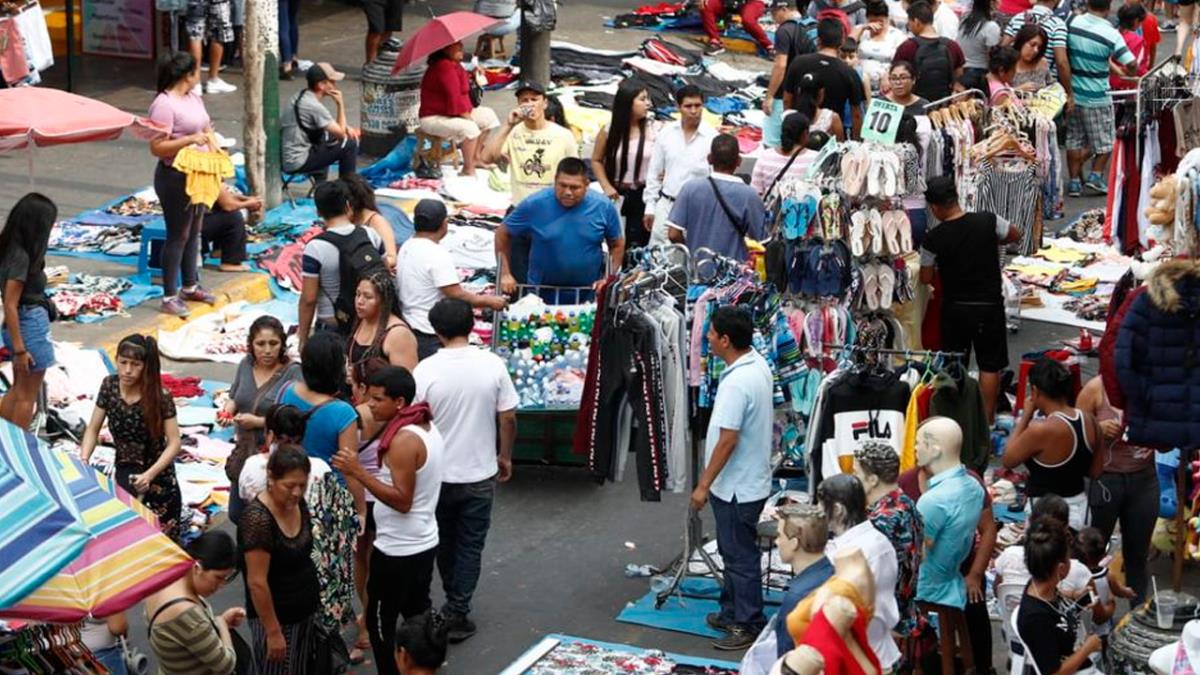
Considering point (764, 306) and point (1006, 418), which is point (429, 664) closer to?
point (764, 306)

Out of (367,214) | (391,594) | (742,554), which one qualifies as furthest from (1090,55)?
(391,594)

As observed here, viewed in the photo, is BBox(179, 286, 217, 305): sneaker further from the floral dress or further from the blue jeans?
the blue jeans

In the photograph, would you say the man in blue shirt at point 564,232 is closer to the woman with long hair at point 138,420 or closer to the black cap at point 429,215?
the black cap at point 429,215

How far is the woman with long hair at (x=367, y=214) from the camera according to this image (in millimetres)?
12562

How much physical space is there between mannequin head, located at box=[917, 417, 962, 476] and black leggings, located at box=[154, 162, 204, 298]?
22.8ft

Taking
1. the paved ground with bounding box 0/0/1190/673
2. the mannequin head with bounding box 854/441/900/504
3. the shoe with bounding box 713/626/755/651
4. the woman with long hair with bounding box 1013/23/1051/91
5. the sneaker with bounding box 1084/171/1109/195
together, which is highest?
the woman with long hair with bounding box 1013/23/1051/91

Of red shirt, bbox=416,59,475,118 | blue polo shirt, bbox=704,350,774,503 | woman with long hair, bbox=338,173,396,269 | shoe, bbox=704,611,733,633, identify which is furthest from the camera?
red shirt, bbox=416,59,475,118

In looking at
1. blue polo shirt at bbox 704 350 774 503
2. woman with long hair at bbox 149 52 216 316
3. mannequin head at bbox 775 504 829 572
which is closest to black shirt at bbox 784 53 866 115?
woman with long hair at bbox 149 52 216 316

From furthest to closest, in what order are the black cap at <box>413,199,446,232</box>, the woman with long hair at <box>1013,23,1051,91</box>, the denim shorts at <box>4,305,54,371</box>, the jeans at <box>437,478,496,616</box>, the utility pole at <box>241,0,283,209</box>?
the woman with long hair at <box>1013,23,1051,91</box>
the utility pole at <box>241,0,283,209</box>
the denim shorts at <box>4,305,54,371</box>
the black cap at <box>413,199,446,232</box>
the jeans at <box>437,478,496,616</box>

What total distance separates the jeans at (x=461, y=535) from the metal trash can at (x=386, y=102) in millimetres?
9425

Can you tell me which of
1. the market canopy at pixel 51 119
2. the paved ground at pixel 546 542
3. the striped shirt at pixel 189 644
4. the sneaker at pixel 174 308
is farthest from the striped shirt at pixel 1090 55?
the striped shirt at pixel 189 644

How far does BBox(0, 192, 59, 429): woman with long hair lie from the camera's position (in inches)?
477

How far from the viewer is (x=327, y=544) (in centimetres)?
944

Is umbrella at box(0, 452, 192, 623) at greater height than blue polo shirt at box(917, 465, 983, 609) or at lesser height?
greater
